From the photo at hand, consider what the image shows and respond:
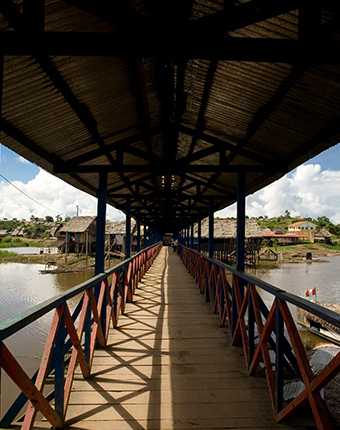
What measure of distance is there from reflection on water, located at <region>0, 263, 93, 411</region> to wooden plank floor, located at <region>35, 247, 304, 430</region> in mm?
3355

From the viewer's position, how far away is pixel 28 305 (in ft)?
39.1

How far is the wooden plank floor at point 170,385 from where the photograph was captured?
1974mm

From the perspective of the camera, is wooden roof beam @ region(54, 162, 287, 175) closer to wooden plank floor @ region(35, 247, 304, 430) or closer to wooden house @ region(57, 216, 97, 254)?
wooden plank floor @ region(35, 247, 304, 430)

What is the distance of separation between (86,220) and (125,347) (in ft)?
90.7

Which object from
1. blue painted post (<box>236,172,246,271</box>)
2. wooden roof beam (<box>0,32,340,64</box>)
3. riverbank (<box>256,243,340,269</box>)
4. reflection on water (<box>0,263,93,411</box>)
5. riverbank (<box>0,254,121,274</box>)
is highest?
wooden roof beam (<box>0,32,340,64</box>)

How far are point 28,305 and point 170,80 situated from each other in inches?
469

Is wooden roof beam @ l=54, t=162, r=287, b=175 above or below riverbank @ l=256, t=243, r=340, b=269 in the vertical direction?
above

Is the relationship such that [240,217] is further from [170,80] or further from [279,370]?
[279,370]

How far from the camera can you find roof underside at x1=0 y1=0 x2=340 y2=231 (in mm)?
1677

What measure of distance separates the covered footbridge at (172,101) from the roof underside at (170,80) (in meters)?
0.01

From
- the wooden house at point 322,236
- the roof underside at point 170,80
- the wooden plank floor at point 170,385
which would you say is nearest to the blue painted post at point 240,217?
the roof underside at point 170,80

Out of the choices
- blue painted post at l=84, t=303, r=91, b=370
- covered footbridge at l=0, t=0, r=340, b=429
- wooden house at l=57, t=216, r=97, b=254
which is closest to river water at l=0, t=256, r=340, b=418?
blue painted post at l=84, t=303, r=91, b=370

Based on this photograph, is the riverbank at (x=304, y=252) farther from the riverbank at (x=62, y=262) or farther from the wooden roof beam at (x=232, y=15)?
the wooden roof beam at (x=232, y=15)

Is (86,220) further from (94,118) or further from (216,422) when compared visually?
(216,422)
